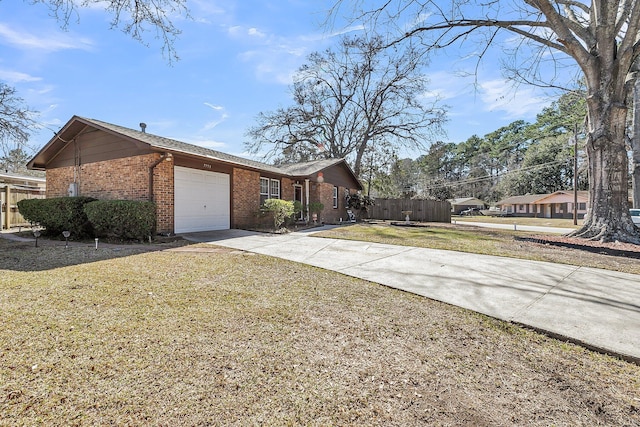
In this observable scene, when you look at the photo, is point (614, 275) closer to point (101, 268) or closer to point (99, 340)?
point (99, 340)

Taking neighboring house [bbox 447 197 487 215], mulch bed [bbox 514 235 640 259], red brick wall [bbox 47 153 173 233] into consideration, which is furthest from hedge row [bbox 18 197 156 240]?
neighboring house [bbox 447 197 487 215]

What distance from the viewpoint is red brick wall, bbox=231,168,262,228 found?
1190 cm

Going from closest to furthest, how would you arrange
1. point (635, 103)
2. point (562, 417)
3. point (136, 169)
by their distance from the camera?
point (562, 417) < point (136, 169) < point (635, 103)

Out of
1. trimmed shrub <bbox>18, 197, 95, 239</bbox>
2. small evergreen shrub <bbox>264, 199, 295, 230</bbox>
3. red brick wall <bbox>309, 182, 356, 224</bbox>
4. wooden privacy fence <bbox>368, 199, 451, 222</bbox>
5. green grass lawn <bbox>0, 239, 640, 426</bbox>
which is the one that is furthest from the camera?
wooden privacy fence <bbox>368, 199, 451, 222</bbox>

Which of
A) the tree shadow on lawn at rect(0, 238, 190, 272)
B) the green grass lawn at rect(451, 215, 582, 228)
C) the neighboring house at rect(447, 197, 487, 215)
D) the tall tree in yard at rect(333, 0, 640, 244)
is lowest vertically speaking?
the green grass lawn at rect(451, 215, 582, 228)

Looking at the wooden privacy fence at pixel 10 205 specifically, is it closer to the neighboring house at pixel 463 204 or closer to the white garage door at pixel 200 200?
the white garage door at pixel 200 200

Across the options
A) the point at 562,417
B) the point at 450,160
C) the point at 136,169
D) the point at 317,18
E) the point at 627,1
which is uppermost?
the point at 450,160

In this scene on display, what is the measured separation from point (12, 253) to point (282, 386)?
24.5 ft

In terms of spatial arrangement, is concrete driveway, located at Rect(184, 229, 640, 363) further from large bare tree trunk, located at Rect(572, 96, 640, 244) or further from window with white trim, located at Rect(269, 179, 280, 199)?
window with white trim, located at Rect(269, 179, 280, 199)

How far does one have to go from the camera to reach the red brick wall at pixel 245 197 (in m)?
11.9

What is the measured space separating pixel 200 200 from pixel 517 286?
31.0 ft

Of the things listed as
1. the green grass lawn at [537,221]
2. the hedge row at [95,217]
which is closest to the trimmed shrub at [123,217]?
the hedge row at [95,217]

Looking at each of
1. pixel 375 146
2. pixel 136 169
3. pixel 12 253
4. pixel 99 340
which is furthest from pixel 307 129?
pixel 99 340

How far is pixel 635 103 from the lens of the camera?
1456 cm
